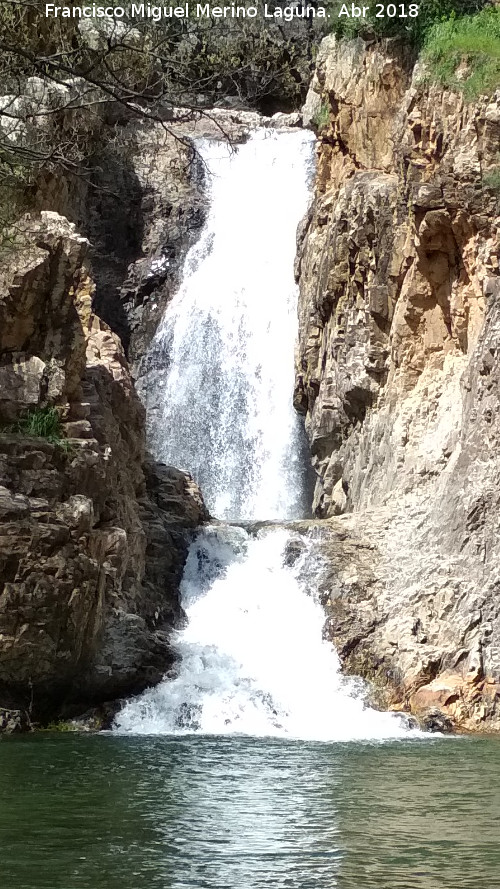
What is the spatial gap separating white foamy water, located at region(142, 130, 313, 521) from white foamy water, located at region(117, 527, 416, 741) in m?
6.45

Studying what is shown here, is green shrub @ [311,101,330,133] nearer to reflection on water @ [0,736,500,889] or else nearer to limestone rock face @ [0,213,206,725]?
limestone rock face @ [0,213,206,725]

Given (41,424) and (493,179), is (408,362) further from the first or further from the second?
(41,424)

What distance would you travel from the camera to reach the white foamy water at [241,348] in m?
31.1

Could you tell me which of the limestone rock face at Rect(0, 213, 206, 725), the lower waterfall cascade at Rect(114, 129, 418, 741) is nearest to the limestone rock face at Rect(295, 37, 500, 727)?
the lower waterfall cascade at Rect(114, 129, 418, 741)

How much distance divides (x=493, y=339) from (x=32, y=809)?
13.6 meters

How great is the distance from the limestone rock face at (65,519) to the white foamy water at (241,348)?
7926mm

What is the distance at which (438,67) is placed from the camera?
82.3 ft

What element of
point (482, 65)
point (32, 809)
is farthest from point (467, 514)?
point (32, 809)

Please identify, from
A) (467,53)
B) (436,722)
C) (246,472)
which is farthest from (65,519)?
(467,53)

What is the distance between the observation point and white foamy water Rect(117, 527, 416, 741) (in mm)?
19031

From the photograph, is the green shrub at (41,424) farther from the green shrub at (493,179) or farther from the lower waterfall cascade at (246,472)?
the green shrub at (493,179)

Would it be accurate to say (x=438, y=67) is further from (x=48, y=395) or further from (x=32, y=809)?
(x=32, y=809)

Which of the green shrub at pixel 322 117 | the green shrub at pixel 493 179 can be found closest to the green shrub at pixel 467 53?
the green shrub at pixel 493 179

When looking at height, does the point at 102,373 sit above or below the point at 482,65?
below
